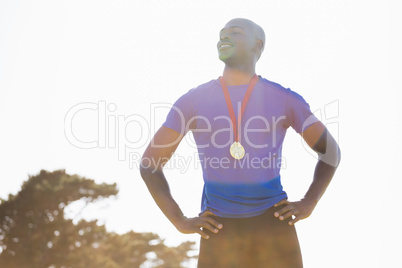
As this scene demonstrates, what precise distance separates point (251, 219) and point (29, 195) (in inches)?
985

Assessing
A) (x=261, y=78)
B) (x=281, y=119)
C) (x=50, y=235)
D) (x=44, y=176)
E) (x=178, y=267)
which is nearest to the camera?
(x=281, y=119)

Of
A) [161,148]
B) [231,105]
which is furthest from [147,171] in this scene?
[231,105]

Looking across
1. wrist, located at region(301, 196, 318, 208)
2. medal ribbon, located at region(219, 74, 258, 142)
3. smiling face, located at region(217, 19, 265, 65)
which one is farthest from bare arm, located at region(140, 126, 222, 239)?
wrist, located at region(301, 196, 318, 208)

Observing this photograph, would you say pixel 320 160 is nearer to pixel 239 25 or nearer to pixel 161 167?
pixel 161 167

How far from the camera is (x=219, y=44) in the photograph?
169 inches

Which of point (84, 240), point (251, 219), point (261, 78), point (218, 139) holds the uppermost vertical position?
point (261, 78)

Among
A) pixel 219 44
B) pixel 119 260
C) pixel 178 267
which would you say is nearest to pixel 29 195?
pixel 119 260

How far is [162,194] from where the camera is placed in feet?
12.7

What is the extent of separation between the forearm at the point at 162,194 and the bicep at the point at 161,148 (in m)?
0.07

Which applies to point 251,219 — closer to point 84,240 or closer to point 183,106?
point 183,106

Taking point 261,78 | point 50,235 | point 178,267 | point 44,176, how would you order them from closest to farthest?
point 261,78 → point 50,235 → point 44,176 → point 178,267

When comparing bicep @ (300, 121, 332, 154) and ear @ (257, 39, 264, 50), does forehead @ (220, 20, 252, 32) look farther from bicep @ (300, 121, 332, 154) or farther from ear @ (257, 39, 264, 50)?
bicep @ (300, 121, 332, 154)

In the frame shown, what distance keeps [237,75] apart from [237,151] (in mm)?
822

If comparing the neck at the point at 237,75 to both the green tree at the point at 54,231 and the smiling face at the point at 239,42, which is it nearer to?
the smiling face at the point at 239,42
